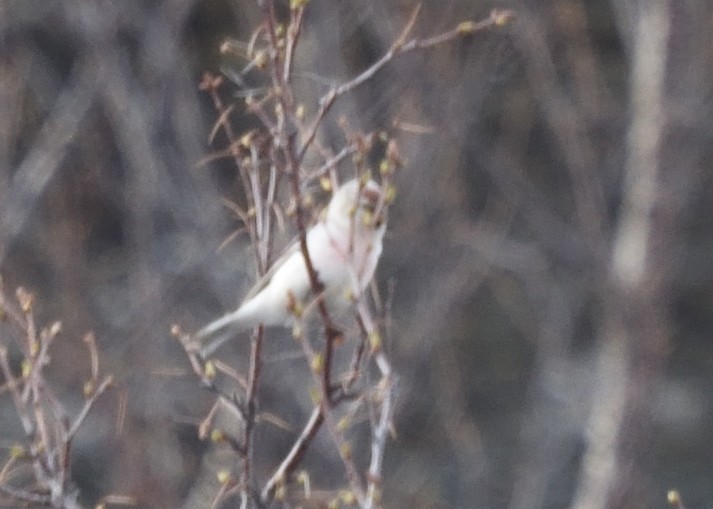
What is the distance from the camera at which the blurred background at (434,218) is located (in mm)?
5520

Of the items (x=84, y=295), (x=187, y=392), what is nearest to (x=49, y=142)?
(x=84, y=295)

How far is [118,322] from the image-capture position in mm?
6871

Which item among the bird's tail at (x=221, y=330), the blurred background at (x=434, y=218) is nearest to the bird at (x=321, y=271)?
the bird's tail at (x=221, y=330)

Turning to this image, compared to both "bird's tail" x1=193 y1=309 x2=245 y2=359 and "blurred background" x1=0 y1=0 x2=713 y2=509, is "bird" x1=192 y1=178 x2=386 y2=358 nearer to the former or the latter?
"bird's tail" x1=193 y1=309 x2=245 y2=359

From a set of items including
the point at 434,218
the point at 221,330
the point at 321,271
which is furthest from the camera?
the point at 434,218

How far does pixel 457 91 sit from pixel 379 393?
12.1 ft

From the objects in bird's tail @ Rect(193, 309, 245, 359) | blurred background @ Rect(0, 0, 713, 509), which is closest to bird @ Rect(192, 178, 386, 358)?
bird's tail @ Rect(193, 309, 245, 359)

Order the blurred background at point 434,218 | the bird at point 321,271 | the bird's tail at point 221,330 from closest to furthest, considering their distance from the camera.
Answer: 1. the bird at point 321,271
2. the bird's tail at point 221,330
3. the blurred background at point 434,218

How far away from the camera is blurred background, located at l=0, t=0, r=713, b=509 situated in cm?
552

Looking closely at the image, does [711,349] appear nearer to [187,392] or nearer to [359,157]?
[187,392]

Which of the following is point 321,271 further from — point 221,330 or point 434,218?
point 434,218

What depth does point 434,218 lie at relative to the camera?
635 centimetres

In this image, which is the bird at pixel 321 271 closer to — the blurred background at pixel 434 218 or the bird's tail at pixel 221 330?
the bird's tail at pixel 221 330

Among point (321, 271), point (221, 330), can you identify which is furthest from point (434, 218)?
point (321, 271)
